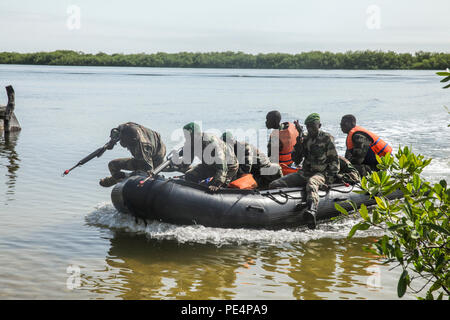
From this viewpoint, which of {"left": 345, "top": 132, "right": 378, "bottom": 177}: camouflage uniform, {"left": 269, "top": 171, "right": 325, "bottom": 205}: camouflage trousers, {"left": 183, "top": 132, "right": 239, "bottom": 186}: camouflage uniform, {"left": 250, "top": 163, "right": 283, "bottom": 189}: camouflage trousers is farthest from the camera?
{"left": 345, "top": 132, "right": 378, "bottom": 177}: camouflage uniform

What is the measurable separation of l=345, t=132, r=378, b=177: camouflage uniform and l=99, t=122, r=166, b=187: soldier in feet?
10.4

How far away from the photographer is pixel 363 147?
8648mm

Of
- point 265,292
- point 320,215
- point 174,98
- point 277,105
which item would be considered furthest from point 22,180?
point 174,98

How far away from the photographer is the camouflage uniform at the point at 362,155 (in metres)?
8.63

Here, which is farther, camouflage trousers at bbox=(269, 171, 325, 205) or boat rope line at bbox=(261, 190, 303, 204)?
camouflage trousers at bbox=(269, 171, 325, 205)

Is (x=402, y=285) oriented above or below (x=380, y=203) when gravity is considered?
below

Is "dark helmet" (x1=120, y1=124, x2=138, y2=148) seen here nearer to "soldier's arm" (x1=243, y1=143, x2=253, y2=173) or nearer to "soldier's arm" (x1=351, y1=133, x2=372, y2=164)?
"soldier's arm" (x1=243, y1=143, x2=253, y2=173)

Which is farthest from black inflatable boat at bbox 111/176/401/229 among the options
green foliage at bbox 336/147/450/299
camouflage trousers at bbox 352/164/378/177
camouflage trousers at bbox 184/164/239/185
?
green foliage at bbox 336/147/450/299

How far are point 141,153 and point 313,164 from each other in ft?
9.08

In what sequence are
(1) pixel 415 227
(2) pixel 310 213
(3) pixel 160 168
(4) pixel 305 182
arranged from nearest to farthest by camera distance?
(1) pixel 415 227 → (3) pixel 160 168 → (2) pixel 310 213 → (4) pixel 305 182

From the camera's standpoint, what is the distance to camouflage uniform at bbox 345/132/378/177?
8.63 metres

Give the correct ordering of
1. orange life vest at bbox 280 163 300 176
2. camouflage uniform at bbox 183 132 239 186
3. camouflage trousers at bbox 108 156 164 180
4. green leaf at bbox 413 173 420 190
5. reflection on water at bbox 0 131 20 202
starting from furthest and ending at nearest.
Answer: reflection on water at bbox 0 131 20 202
orange life vest at bbox 280 163 300 176
camouflage trousers at bbox 108 156 164 180
camouflage uniform at bbox 183 132 239 186
green leaf at bbox 413 173 420 190

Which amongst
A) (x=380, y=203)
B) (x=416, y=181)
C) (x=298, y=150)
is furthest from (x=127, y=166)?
(x=416, y=181)

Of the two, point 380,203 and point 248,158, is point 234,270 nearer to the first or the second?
point 248,158
